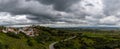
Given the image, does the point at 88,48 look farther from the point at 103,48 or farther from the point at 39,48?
the point at 39,48

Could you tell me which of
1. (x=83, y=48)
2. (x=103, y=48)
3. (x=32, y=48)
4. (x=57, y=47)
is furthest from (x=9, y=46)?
(x=103, y=48)

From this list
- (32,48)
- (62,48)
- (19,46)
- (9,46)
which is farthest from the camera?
(62,48)

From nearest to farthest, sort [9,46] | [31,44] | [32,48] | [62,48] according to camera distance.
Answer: [9,46] → [32,48] → [31,44] → [62,48]

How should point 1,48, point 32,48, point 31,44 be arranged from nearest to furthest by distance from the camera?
point 1,48
point 32,48
point 31,44

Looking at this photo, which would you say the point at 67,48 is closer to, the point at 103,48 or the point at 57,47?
the point at 57,47

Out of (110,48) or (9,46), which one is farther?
(110,48)

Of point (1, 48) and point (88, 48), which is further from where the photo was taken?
point (88, 48)

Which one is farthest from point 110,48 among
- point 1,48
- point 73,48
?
point 1,48

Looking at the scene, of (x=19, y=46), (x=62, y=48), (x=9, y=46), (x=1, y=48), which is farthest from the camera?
(x=62, y=48)
